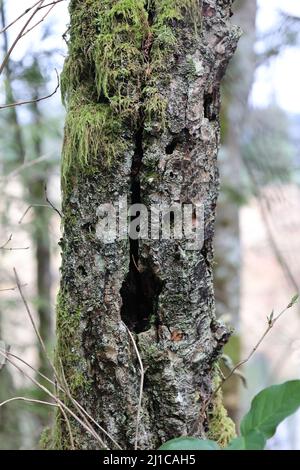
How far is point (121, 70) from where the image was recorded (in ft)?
4.23

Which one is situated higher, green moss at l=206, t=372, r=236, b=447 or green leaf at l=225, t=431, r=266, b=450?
green moss at l=206, t=372, r=236, b=447

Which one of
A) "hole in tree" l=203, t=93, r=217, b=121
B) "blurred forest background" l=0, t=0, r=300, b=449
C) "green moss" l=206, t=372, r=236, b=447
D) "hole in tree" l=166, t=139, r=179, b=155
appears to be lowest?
"green moss" l=206, t=372, r=236, b=447

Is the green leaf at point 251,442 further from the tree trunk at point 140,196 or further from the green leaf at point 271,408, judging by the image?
the tree trunk at point 140,196

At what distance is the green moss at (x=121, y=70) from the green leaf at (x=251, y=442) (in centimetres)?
77

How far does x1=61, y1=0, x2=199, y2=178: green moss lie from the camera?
50.8 inches

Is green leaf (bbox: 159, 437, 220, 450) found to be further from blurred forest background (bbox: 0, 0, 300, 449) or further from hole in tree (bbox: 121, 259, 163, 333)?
blurred forest background (bbox: 0, 0, 300, 449)

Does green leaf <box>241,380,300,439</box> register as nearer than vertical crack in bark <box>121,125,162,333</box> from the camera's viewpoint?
Yes

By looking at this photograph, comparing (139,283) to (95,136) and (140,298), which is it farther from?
(95,136)

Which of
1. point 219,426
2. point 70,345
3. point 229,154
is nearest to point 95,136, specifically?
point 70,345

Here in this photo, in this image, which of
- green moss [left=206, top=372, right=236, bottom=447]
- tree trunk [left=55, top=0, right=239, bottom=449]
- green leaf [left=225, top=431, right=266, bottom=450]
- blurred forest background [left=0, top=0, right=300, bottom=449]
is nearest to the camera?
green leaf [left=225, top=431, right=266, bottom=450]

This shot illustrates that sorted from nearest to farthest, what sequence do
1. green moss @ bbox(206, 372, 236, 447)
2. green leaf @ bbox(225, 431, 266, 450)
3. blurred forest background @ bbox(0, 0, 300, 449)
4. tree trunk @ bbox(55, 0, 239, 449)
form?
green leaf @ bbox(225, 431, 266, 450) < tree trunk @ bbox(55, 0, 239, 449) < green moss @ bbox(206, 372, 236, 447) < blurred forest background @ bbox(0, 0, 300, 449)

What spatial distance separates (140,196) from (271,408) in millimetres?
643

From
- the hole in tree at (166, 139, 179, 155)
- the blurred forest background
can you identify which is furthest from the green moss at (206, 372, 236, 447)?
the blurred forest background

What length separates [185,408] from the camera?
131 cm
